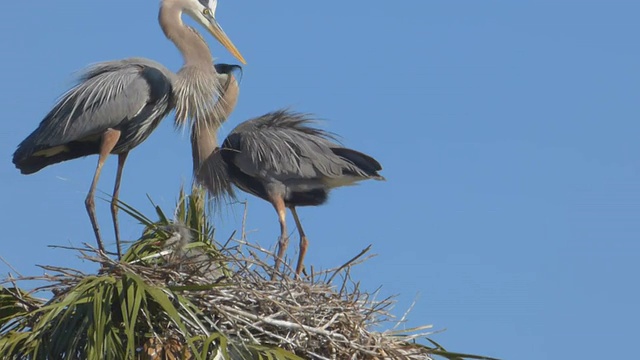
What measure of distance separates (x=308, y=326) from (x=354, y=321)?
0.30 m

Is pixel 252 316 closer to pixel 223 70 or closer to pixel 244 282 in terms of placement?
pixel 244 282

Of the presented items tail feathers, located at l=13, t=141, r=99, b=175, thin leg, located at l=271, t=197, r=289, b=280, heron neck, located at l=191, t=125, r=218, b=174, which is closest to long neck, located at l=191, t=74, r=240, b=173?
heron neck, located at l=191, t=125, r=218, b=174

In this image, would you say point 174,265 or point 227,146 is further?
point 227,146

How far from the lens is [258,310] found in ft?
24.4

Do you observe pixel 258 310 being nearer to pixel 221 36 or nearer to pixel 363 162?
pixel 363 162

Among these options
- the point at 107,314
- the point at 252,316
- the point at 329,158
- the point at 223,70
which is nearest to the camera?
the point at 107,314

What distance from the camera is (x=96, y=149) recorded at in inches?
399

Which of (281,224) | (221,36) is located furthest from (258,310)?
(221,36)

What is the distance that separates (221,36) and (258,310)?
4.28 m

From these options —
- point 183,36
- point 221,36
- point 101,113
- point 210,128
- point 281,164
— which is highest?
point 221,36

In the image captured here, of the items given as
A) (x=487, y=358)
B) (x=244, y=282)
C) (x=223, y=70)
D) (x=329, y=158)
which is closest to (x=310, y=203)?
(x=329, y=158)

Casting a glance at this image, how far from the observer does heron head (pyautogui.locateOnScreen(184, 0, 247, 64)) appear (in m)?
→ 11.1

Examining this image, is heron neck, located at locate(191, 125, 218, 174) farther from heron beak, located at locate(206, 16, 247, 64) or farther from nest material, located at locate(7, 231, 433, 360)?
nest material, located at locate(7, 231, 433, 360)

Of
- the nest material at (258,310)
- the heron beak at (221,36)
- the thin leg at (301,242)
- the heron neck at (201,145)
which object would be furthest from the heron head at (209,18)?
the nest material at (258,310)
